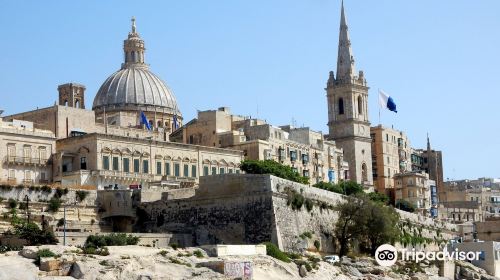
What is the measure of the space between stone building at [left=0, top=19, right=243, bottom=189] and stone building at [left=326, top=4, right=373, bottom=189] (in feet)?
69.8

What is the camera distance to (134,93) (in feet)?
296

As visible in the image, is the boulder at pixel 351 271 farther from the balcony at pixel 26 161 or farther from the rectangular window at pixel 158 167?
the balcony at pixel 26 161

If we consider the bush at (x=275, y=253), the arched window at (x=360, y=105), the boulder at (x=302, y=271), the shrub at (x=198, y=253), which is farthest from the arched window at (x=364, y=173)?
the shrub at (x=198, y=253)

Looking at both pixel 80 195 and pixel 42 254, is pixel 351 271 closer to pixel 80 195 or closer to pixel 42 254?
pixel 80 195

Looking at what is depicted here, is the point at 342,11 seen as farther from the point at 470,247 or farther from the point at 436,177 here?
the point at 470,247

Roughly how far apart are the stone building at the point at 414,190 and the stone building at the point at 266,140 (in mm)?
11496

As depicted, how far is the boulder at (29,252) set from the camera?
39188 millimetres

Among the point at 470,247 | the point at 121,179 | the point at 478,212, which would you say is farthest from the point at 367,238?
the point at 478,212

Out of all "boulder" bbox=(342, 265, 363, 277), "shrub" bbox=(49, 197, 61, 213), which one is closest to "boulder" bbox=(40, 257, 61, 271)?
"shrub" bbox=(49, 197, 61, 213)

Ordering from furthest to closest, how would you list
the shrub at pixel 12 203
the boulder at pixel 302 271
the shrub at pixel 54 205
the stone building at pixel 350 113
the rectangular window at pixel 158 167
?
the stone building at pixel 350 113 < the rectangular window at pixel 158 167 < the shrub at pixel 54 205 < the shrub at pixel 12 203 < the boulder at pixel 302 271

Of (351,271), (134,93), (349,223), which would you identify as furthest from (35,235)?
(134,93)

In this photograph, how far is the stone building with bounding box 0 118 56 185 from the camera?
5969 cm

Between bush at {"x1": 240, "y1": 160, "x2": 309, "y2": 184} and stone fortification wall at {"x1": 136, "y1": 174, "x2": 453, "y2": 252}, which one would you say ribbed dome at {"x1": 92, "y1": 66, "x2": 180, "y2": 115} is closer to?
bush at {"x1": 240, "y1": 160, "x2": 309, "y2": 184}

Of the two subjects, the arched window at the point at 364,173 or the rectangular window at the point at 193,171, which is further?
the arched window at the point at 364,173
